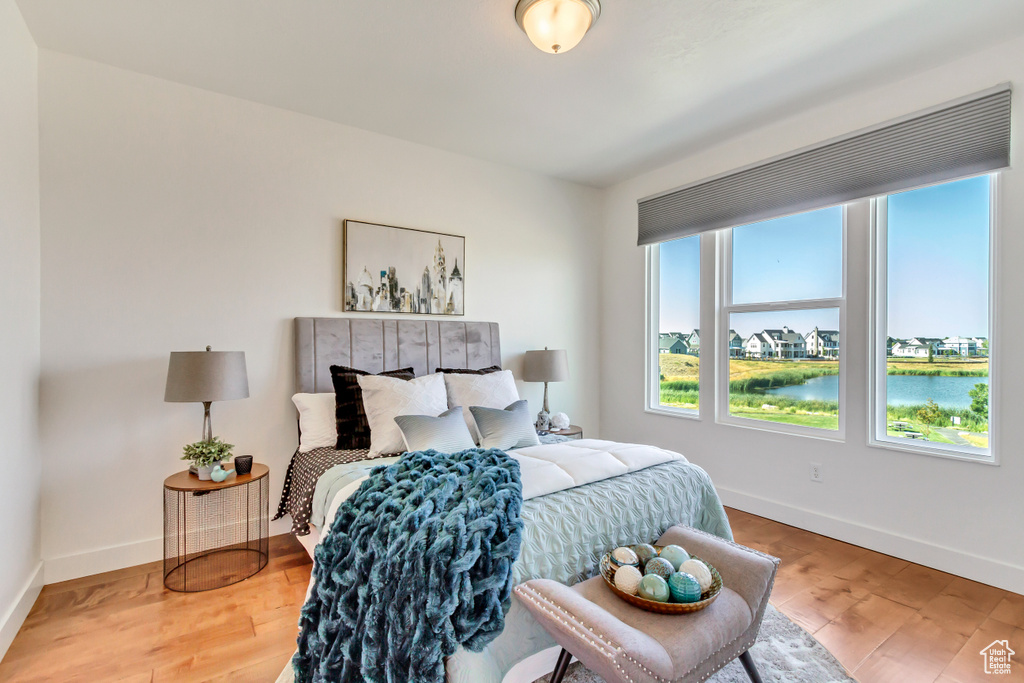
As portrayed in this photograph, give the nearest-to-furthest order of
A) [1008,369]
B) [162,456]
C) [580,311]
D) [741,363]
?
[1008,369], [162,456], [741,363], [580,311]

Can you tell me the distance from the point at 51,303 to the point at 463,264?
92.4 inches

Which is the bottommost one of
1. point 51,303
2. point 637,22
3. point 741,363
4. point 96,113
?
point 741,363

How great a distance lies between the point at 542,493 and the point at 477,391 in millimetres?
1195

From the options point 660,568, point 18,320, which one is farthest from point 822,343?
point 18,320

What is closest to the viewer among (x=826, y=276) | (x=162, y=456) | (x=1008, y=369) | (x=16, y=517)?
(x=16, y=517)

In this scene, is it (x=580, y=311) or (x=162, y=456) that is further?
(x=580, y=311)

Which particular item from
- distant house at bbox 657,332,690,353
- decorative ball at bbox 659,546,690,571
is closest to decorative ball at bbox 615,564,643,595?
decorative ball at bbox 659,546,690,571

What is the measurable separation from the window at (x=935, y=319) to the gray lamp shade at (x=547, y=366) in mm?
1989

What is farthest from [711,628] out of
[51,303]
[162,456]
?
[51,303]

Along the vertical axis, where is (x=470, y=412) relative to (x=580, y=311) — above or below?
below

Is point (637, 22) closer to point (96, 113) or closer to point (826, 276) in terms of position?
point (826, 276)

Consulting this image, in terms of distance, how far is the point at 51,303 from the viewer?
7.86 feet

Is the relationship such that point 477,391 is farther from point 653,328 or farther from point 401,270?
point 653,328

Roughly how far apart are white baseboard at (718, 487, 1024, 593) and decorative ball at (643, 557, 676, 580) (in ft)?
6.74
